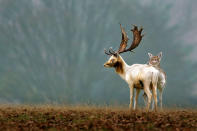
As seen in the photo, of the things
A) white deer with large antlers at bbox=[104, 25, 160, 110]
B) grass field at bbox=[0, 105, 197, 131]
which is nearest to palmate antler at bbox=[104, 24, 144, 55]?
white deer with large antlers at bbox=[104, 25, 160, 110]

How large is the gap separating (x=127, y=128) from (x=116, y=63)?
5414mm

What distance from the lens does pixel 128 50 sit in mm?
14633

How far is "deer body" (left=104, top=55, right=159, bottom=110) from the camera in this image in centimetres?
1272

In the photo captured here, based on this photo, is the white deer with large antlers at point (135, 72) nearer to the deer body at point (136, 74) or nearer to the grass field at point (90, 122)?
the deer body at point (136, 74)

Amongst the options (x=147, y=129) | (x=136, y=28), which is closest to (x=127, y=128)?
(x=147, y=129)

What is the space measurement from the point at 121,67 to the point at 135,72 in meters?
1.18

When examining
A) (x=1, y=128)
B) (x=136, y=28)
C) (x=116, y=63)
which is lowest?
(x=1, y=128)

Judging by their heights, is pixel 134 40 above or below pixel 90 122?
above

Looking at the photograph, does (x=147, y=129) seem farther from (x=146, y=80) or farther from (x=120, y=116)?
(x=146, y=80)

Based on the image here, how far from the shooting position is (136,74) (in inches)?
510

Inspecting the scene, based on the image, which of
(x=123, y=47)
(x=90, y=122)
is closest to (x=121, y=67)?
(x=123, y=47)

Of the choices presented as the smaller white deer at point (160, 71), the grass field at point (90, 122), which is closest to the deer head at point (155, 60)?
the smaller white deer at point (160, 71)

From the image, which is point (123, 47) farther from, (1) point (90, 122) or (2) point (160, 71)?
(1) point (90, 122)

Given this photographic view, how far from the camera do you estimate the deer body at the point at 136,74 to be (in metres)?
12.7
